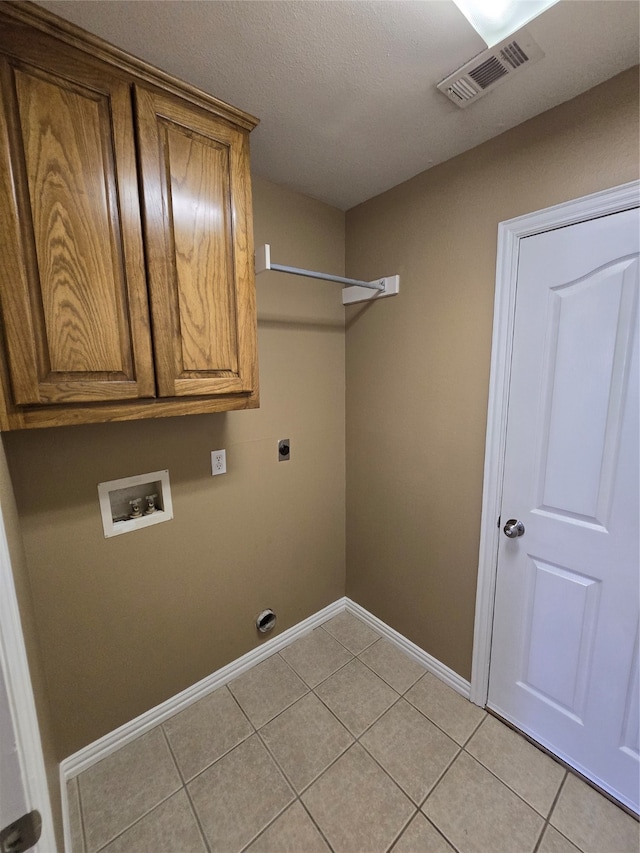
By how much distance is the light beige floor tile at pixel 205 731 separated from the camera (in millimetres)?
1430

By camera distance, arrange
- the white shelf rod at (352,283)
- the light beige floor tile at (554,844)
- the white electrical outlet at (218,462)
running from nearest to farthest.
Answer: the light beige floor tile at (554,844)
the white shelf rod at (352,283)
the white electrical outlet at (218,462)

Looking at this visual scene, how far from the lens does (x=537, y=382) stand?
4.39 ft

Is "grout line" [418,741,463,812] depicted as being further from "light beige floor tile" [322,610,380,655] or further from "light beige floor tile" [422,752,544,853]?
"light beige floor tile" [322,610,380,655]

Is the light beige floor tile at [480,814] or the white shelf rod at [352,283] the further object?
the white shelf rod at [352,283]

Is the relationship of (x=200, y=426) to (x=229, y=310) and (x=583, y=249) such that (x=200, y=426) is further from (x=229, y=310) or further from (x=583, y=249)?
(x=583, y=249)

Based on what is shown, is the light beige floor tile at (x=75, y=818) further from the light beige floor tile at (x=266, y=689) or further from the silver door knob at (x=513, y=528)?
the silver door knob at (x=513, y=528)

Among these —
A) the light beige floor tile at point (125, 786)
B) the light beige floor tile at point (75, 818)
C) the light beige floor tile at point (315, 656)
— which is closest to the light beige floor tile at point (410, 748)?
the light beige floor tile at point (315, 656)

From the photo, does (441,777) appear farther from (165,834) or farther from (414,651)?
(165,834)

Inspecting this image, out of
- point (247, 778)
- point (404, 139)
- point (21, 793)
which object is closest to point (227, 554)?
point (247, 778)

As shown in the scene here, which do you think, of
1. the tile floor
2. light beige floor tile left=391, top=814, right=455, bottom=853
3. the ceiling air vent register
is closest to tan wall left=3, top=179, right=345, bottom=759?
the tile floor

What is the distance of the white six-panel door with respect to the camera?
1.16m

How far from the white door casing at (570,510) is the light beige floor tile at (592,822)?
0.06m

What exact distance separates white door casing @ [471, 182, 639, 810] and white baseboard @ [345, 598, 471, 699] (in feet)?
0.76

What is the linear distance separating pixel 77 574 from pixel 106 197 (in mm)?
1292
